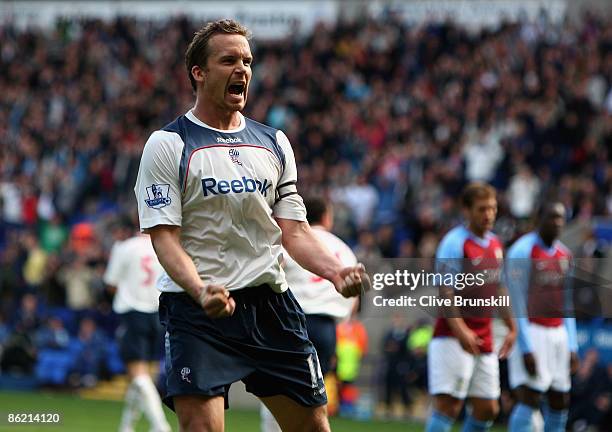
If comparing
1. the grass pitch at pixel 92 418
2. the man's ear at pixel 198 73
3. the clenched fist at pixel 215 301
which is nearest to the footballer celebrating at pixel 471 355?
the man's ear at pixel 198 73

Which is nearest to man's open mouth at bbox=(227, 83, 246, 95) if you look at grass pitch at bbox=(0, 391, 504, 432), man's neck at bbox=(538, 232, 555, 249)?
man's neck at bbox=(538, 232, 555, 249)

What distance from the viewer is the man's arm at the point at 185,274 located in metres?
5.04

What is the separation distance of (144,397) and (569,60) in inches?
528

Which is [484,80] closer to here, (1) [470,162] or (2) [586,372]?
(1) [470,162]

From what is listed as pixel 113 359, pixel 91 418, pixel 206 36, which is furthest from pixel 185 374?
pixel 113 359

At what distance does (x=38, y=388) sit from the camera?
20.2m

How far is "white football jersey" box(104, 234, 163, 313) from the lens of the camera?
496 inches

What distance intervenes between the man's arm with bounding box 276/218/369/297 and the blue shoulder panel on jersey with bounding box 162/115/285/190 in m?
0.31

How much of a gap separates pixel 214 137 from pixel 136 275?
717 centimetres

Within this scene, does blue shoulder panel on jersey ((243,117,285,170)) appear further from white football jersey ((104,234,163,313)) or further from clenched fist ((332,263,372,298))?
white football jersey ((104,234,163,313))

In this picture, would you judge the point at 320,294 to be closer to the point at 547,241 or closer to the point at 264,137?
the point at 547,241

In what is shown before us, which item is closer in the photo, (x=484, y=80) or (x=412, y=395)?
(x=412, y=395)

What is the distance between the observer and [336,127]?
23344 millimetres

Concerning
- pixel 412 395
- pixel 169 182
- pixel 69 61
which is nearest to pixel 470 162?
pixel 412 395
